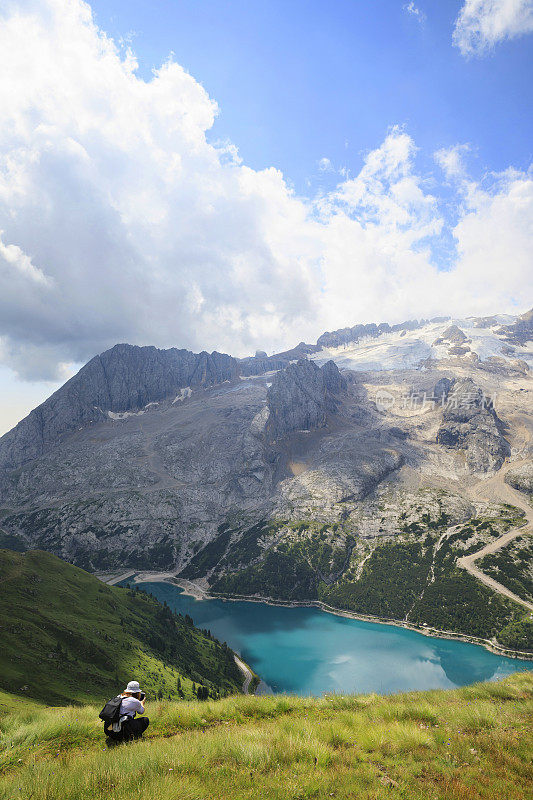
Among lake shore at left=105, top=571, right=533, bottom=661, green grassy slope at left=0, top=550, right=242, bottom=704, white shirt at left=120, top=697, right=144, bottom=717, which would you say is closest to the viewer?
white shirt at left=120, top=697, right=144, bottom=717

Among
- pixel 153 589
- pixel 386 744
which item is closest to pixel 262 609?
pixel 153 589

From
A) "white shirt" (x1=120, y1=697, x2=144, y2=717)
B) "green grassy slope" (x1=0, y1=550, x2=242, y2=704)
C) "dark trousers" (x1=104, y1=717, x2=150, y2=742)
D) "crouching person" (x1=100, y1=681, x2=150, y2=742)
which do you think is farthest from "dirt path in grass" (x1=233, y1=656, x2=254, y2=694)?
"white shirt" (x1=120, y1=697, x2=144, y2=717)

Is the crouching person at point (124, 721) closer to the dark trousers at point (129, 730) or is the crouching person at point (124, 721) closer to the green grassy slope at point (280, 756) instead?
the dark trousers at point (129, 730)

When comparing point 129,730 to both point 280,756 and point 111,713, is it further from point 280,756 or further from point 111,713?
point 280,756

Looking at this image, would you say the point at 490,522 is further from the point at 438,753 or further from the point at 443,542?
the point at 438,753

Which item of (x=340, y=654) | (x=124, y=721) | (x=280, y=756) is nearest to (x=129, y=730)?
(x=124, y=721)

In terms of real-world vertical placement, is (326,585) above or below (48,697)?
below

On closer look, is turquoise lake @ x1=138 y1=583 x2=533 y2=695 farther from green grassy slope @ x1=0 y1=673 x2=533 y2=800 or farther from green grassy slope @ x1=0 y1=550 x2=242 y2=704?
green grassy slope @ x1=0 y1=673 x2=533 y2=800
